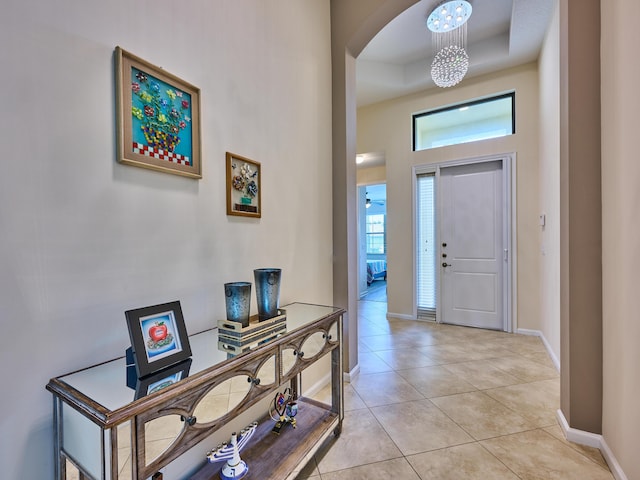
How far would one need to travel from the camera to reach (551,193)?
9.27ft

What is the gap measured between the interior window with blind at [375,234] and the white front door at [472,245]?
21.2 ft

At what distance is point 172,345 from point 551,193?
132 inches

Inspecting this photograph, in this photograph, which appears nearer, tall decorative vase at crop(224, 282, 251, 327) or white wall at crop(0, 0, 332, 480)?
white wall at crop(0, 0, 332, 480)

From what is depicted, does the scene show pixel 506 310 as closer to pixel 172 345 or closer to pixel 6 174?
pixel 172 345

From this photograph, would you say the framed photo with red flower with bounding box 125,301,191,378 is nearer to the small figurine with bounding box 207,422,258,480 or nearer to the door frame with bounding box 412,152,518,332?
the small figurine with bounding box 207,422,258,480

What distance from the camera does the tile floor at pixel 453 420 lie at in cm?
157

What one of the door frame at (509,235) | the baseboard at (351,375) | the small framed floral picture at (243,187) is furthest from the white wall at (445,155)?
the small framed floral picture at (243,187)

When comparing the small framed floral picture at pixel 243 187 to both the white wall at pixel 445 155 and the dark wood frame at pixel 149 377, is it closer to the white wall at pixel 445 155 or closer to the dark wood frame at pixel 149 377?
the dark wood frame at pixel 149 377

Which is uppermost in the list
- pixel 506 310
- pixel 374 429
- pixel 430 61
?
pixel 430 61

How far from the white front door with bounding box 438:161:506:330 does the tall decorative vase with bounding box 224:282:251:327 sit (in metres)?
3.55

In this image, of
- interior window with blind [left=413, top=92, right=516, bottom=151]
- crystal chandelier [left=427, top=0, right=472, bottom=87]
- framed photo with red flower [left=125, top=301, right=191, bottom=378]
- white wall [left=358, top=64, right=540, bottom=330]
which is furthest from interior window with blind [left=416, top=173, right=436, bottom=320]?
framed photo with red flower [left=125, top=301, right=191, bottom=378]

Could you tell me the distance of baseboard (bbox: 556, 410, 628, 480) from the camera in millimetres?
1527

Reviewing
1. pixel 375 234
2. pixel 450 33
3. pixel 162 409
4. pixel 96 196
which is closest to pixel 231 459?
pixel 162 409

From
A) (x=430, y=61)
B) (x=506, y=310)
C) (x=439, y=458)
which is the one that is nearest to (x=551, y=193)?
(x=506, y=310)
